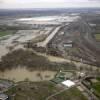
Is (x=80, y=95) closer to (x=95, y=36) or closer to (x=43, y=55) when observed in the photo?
(x=43, y=55)

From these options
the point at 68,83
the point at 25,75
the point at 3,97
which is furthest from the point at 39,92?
the point at 25,75

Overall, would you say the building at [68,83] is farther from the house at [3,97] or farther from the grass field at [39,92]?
the house at [3,97]

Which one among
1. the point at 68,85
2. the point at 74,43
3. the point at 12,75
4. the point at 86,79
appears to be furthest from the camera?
the point at 74,43

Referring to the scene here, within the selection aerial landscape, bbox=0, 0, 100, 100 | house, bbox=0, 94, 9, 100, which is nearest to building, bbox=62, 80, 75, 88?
aerial landscape, bbox=0, 0, 100, 100

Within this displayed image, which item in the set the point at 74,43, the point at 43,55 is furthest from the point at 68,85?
the point at 74,43

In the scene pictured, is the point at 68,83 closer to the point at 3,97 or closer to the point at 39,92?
the point at 39,92

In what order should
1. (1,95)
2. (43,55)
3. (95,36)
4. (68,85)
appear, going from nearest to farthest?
(1,95), (68,85), (43,55), (95,36)

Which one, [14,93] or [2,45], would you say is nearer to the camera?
[14,93]
